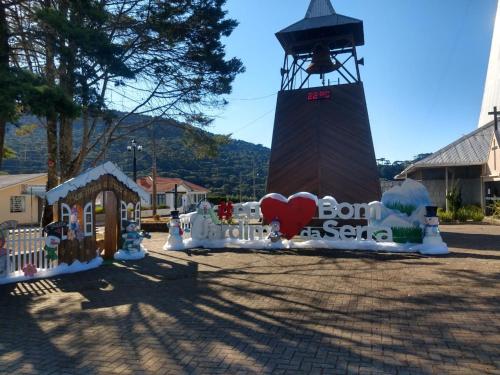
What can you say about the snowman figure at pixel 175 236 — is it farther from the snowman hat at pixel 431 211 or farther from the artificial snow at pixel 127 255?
the snowman hat at pixel 431 211

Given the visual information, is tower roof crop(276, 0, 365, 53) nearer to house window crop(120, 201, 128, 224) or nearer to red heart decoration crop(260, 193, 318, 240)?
red heart decoration crop(260, 193, 318, 240)

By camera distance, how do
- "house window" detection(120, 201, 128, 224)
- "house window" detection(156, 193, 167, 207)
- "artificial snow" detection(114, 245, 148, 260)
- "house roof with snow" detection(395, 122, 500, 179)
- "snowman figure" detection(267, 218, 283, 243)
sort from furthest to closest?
1. "house window" detection(156, 193, 167, 207)
2. "house roof with snow" detection(395, 122, 500, 179)
3. "snowman figure" detection(267, 218, 283, 243)
4. "house window" detection(120, 201, 128, 224)
5. "artificial snow" detection(114, 245, 148, 260)

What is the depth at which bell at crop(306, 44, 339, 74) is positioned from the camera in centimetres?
1911

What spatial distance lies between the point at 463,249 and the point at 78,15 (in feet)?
41.7

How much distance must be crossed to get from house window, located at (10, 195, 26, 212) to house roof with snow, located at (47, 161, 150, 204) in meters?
22.3

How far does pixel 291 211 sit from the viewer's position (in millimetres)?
13969

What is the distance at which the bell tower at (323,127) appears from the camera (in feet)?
58.3

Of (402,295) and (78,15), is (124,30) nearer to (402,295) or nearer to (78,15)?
(78,15)

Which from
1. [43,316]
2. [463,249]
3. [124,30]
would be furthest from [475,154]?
[43,316]

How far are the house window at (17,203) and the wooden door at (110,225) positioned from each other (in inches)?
883

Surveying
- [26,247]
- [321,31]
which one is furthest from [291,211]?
[321,31]

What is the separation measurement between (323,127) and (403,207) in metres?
6.07

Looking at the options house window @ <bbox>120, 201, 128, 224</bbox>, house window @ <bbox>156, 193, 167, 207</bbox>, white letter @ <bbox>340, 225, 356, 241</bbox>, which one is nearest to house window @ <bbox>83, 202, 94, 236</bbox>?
house window @ <bbox>120, 201, 128, 224</bbox>

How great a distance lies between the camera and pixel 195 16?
46.6ft
